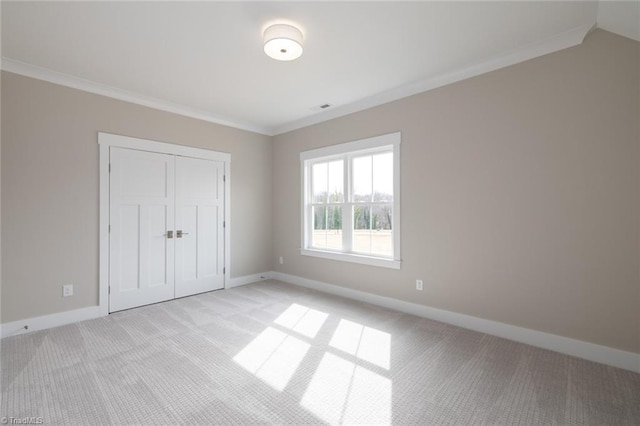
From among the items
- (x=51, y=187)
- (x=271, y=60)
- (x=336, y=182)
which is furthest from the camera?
(x=336, y=182)

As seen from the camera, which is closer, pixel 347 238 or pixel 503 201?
pixel 503 201

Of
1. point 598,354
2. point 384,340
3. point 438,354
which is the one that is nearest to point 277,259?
point 384,340

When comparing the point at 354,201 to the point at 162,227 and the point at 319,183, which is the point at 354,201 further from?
the point at 162,227

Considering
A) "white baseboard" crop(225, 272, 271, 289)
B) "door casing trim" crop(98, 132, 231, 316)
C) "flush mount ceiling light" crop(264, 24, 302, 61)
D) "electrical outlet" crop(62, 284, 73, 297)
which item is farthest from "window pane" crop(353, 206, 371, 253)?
"electrical outlet" crop(62, 284, 73, 297)

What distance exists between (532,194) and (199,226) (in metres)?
4.12

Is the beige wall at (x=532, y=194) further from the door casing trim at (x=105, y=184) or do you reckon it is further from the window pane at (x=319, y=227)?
the door casing trim at (x=105, y=184)

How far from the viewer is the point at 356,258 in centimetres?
413

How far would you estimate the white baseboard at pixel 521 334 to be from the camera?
7.76 feet

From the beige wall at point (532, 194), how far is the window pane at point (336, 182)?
3.11 ft

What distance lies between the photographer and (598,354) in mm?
2439

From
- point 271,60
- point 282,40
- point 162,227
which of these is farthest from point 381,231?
point 162,227

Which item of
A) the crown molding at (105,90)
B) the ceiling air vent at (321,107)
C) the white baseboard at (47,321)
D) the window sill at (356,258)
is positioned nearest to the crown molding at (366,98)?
the crown molding at (105,90)

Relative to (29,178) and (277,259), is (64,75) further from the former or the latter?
(277,259)

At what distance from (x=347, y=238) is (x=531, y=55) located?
288cm
